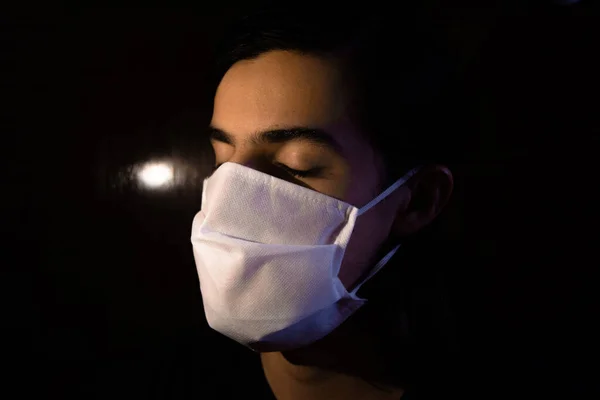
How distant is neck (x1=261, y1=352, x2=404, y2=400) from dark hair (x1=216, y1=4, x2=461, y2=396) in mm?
16

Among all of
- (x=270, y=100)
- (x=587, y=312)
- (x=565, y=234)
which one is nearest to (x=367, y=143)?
(x=270, y=100)

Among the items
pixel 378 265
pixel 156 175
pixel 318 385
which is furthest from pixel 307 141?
pixel 156 175

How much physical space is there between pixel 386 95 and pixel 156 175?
0.73 metres

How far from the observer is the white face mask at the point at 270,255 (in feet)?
2.48

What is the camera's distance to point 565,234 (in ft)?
3.85

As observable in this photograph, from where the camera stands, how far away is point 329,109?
779 mm

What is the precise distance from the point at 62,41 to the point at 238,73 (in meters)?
0.66

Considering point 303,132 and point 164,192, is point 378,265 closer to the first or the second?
point 303,132

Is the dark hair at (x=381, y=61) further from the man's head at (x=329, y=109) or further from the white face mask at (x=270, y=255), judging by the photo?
the white face mask at (x=270, y=255)

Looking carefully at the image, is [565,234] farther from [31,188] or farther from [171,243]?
[31,188]

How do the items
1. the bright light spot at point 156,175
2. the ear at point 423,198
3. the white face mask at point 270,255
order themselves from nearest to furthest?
1. the white face mask at point 270,255
2. the ear at point 423,198
3. the bright light spot at point 156,175

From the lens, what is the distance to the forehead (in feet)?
2.52

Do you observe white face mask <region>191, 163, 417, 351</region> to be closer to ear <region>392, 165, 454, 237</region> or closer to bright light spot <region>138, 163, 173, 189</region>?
ear <region>392, 165, 454, 237</region>

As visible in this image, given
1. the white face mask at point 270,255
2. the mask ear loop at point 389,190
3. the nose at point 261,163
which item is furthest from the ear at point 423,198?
the nose at point 261,163
